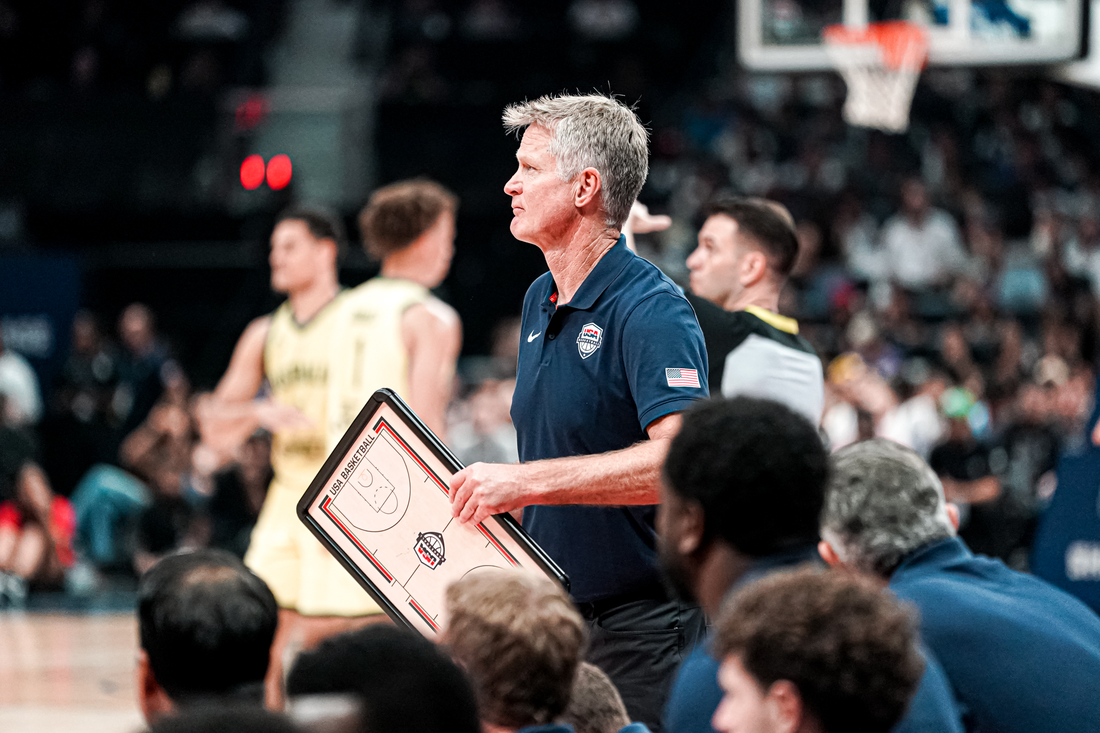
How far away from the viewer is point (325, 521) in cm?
329

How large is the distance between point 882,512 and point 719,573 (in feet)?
2.96

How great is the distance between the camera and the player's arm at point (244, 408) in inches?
231

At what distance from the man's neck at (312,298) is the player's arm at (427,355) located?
0.84 m

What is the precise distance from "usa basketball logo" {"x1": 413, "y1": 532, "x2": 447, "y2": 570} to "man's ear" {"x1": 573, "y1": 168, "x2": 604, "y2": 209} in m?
0.93

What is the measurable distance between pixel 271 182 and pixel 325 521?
13134mm

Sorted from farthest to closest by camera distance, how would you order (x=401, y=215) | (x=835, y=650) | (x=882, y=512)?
(x=401, y=215), (x=882, y=512), (x=835, y=650)

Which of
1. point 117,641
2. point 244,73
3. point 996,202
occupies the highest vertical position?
point 244,73

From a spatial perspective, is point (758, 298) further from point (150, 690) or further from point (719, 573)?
point (150, 690)

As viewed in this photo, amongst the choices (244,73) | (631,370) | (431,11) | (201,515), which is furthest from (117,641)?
(431,11)

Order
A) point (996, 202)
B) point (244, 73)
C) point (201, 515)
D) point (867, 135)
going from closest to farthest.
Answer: point (201, 515), point (996, 202), point (867, 135), point (244, 73)

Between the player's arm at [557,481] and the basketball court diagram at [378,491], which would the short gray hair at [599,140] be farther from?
the basketball court diagram at [378,491]

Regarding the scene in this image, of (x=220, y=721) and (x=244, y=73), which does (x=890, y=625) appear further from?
(x=244, y=73)

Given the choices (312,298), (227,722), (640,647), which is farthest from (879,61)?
(227,722)

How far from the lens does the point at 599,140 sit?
337cm
